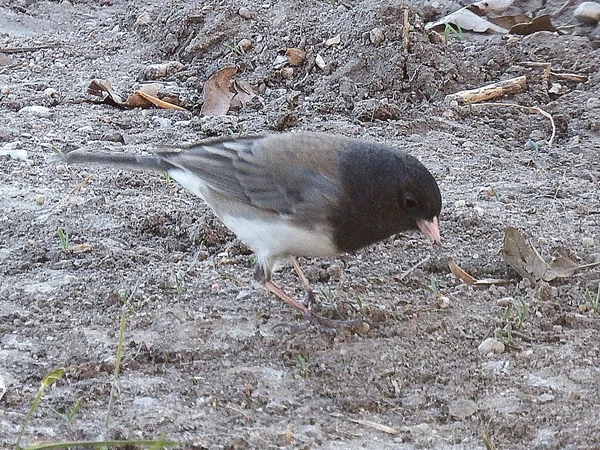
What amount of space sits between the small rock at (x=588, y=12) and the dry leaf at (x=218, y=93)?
2249 millimetres

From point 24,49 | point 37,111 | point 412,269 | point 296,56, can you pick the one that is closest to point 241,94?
point 296,56

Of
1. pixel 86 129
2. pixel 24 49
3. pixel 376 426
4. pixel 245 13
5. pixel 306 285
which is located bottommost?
pixel 24 49

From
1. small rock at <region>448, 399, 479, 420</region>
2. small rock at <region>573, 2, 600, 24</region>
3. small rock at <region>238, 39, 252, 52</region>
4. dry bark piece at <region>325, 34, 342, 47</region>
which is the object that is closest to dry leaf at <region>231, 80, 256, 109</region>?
small rock at <region>238, 39, 252, 52</region>

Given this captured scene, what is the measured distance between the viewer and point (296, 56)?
581 centimetres

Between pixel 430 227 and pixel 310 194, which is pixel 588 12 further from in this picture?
pixel 310 194

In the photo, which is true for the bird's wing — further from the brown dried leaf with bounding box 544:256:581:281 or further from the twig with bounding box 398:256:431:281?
the brown dried leaf with bounding box 544:256:581:281

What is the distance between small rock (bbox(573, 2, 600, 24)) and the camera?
235 inches

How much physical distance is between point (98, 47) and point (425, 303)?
4.27 m

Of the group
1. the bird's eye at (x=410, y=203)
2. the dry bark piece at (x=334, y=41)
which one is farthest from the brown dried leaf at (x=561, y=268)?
the dry bark piece at (x=334, y=41)

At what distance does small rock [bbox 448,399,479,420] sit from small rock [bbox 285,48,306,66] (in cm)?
336

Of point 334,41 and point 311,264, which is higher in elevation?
point 334,41

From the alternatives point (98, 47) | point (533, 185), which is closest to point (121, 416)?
point (533, 185)

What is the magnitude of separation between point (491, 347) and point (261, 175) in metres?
1.08

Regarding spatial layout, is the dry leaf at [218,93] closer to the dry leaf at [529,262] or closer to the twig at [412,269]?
the twig at [412,269]
